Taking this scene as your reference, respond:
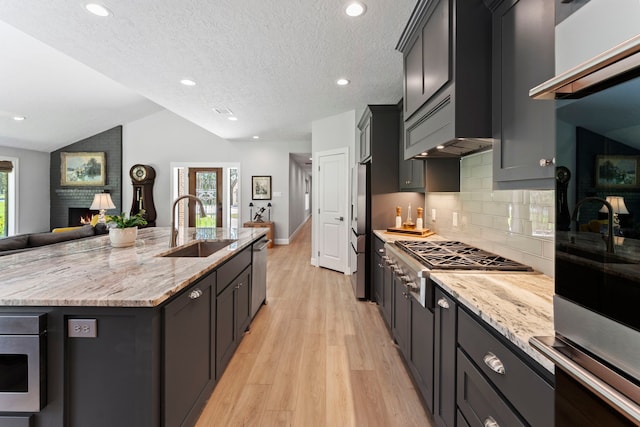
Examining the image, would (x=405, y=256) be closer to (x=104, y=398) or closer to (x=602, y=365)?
(x=602, y=365)

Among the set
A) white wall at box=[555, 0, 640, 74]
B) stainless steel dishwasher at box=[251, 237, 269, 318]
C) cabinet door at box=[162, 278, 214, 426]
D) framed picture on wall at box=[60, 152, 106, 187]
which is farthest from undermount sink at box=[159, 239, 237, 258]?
framed picture on wall at box=[60, 152, 106, 187]

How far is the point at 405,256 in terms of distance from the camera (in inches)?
77.2

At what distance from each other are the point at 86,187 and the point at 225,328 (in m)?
7.80

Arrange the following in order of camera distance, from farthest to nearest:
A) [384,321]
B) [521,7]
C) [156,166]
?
1. [156,166]
2. [384,321]
3. [521,7]

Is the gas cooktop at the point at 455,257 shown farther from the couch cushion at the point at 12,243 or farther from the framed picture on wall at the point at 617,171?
the couch cushion at the point at 12,243

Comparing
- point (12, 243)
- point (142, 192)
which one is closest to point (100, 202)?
point (142, 192)

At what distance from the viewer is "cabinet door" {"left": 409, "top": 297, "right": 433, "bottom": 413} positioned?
1562mm

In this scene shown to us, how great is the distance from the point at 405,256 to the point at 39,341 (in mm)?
1808

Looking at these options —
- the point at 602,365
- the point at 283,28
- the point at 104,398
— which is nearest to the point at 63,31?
the point at 283,28

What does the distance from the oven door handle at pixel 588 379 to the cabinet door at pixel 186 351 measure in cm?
126

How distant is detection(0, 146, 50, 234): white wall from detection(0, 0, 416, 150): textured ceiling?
331 cm

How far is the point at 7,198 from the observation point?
22.0ft

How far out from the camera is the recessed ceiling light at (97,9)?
219 cm

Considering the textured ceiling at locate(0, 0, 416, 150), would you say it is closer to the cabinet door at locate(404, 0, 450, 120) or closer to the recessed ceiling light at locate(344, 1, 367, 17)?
the recessed ceiling light at locate(344, 1, 367, 17)
